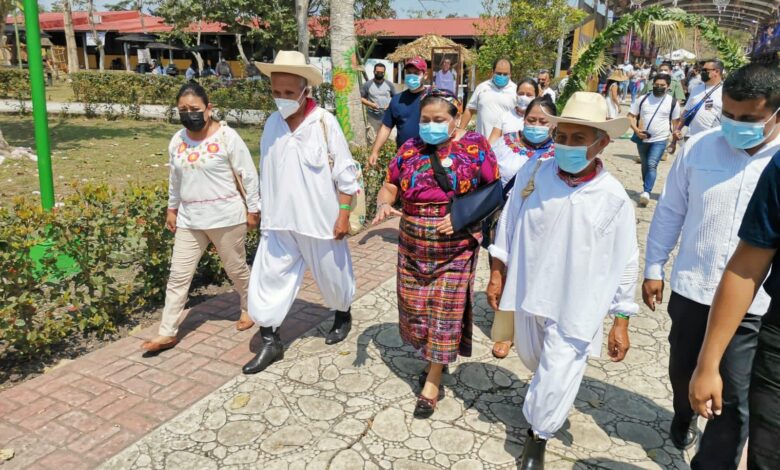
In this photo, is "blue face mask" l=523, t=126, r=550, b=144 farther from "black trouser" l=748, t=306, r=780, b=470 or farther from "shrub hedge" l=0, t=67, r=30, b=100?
"shrub hedge" l=0, t=67, r=30, b=100

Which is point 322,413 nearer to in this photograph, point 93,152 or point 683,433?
point 683,433

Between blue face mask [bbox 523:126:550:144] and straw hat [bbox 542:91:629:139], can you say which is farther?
blue face mask [bbox 523:126:550:144]

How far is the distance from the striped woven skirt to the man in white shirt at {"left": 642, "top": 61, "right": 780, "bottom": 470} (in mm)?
950

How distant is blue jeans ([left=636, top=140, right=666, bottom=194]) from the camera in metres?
8.24

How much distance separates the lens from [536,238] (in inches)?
111

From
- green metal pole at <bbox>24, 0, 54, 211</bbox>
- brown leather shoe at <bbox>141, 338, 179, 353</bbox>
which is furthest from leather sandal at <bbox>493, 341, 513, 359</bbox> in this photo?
green metal pole at <bbox>24, 0, 54, 211</bbox>

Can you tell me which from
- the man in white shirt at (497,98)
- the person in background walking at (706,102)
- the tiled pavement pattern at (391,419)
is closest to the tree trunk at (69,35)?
the man in white shirt at (497,98)

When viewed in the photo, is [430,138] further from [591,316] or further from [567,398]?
[567,398]

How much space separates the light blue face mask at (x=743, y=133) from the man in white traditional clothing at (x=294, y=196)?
2161 mm

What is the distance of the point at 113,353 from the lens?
409 cm

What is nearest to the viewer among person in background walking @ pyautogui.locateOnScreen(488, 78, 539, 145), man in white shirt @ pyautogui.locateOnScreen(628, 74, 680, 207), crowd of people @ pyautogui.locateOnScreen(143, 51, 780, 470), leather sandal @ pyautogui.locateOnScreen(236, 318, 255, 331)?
crowd of people @ pyautogui.locateOnScreen(143, 51, 780, 470)

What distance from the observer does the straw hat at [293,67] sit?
3.62 metres

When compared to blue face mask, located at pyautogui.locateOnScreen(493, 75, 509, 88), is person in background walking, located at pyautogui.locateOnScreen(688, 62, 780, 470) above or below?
below

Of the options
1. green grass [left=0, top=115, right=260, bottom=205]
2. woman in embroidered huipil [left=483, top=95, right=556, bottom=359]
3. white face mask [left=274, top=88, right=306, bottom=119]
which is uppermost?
white face mask [left=274, top=88, right=306, bottom=119]
